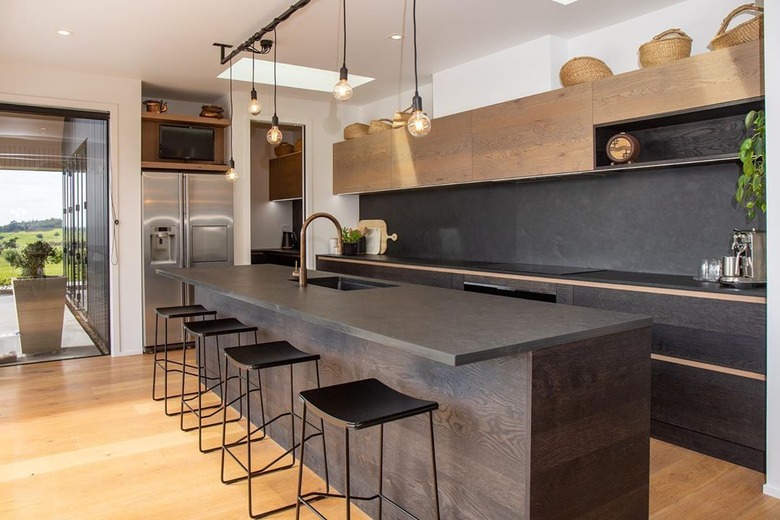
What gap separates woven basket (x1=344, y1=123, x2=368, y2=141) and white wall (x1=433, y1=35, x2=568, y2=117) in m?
1.20

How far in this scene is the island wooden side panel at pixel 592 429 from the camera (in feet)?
5.60

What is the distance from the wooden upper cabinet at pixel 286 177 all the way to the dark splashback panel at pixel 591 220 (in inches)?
58.0

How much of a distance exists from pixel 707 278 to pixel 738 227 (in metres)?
0.36

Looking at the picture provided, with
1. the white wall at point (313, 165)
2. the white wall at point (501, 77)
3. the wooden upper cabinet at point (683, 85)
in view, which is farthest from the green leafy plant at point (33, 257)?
the wooden upper cabinet at point (683, 85)

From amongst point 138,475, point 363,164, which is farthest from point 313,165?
point 138,475

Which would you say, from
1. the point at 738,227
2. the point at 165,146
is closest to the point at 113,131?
the point at 165,146

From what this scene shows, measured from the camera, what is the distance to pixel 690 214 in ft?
11.3

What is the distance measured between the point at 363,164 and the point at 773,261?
4.01 meters

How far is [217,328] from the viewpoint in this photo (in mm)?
3209

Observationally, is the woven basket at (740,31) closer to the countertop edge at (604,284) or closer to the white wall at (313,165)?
the countertop edge at (604,284)

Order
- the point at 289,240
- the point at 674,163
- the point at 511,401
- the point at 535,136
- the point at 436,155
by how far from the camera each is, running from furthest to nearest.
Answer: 1. the point at 289,240
2. the point at 436,155
3. the point at 535,136
4. the point at 674,163
5. the point at 511,401

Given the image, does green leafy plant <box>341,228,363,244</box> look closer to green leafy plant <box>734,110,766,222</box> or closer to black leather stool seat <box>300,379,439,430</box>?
green leafy plant <box>734,110,766,222</box>

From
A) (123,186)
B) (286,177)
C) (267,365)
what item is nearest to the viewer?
(267,365)

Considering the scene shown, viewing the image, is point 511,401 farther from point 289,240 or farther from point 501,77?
point 289,240
